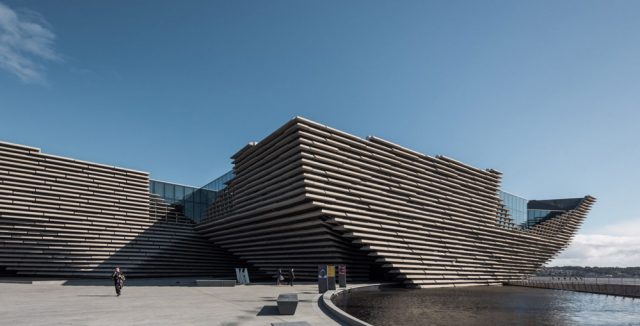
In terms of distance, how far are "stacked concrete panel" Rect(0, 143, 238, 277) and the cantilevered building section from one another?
0.28ft

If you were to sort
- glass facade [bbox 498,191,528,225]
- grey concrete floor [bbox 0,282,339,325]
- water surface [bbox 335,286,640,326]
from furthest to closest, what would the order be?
glass facade [bbox 498,191,528,225] < water surface [bbox 335,286,640,326] < grey concrete floor [bbox 0,282,339,325]

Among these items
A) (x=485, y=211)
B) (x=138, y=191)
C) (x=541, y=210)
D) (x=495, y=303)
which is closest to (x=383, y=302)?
(x=495, y=303)

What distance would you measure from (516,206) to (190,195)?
37.3 meters

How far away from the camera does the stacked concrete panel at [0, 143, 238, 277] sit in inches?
1305

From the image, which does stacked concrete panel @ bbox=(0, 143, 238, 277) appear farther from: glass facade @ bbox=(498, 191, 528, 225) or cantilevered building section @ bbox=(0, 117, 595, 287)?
glass facade @ bbox=(498, 191, 528, 225)

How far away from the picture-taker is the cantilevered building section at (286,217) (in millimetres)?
29500

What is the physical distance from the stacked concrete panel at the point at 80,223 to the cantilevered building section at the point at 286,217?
85mm

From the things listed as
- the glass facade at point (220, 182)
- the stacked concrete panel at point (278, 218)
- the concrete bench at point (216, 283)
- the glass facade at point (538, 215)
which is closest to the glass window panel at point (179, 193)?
the glass facade at point (220, 182)

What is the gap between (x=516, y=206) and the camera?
54.0m

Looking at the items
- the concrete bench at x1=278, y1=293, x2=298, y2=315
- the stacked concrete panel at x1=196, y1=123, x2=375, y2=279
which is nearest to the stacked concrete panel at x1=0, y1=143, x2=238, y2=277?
the stacked concrete panel at x1=196, y1=123, x2=375, y2=279

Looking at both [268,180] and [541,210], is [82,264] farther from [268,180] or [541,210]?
[541,210]

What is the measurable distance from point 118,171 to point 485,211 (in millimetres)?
32472

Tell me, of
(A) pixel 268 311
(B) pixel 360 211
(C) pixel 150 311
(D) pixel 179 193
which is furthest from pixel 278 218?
(D) pixel 179 193

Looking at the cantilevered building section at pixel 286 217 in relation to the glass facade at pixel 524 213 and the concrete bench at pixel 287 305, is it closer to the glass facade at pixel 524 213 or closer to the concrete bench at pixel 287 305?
the glass facade at pixel 524 213
